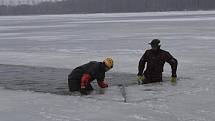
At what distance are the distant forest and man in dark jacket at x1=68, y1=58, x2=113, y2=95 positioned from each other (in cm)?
11751

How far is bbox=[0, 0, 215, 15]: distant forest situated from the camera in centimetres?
13050

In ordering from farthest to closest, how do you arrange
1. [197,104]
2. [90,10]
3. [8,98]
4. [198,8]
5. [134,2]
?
1. [90,10]
2. [134,2]
3. [198,8]
4. [8,98]
5. [197,104]

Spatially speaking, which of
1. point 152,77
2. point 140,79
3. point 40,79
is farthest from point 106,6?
point 140,79

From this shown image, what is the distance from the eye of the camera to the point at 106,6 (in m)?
152

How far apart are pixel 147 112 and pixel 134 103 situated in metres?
0.86

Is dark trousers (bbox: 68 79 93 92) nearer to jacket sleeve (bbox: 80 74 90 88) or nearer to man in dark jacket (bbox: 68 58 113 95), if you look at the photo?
man in dark jacket (bbox: 68 58 113 95)

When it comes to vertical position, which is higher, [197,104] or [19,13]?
[197,104]

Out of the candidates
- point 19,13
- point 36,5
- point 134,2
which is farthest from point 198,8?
point 36,5

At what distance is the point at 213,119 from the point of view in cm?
743

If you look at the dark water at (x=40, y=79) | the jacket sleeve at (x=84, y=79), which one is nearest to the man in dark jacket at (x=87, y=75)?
the jacket sleeve at (x=84, y=79)

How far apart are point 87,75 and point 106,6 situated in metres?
143

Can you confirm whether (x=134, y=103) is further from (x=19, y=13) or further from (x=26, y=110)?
(x=19, y=13)

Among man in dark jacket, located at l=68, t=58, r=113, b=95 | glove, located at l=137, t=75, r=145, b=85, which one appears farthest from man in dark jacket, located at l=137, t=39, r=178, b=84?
man in dark jacket, located at l=68, t=58, r=113, b=95

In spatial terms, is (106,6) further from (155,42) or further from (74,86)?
(74,86)
